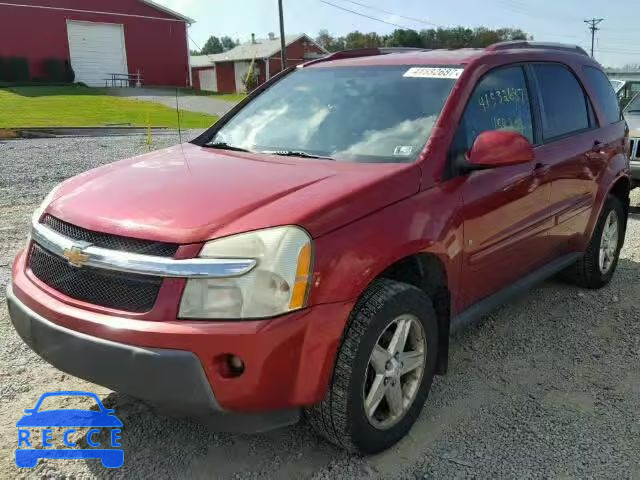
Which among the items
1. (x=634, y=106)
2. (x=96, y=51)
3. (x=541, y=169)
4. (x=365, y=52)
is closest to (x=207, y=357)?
(x=541, y=169)

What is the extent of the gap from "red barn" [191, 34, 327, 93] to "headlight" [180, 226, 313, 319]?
160ft

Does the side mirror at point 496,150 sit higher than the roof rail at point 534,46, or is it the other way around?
the roof rail at point 534,46

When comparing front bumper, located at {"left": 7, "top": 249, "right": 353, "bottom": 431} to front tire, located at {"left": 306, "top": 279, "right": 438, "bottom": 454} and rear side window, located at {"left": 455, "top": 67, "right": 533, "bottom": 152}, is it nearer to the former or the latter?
front tire, located at {"left": 306, "top": 279, "right": 438, "bottom": 454}

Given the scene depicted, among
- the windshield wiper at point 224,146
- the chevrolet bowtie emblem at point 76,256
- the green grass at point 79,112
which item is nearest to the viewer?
the chevrolet bowtie emblem at point 76,256

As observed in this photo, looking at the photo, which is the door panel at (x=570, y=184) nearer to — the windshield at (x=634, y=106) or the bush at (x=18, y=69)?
the windshield at (x=634, y=106)

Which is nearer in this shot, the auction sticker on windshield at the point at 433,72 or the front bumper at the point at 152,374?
the front bumper at the point at 152,374

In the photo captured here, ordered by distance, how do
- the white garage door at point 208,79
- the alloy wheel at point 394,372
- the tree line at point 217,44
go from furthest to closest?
the tree line at point 217,44
the white garage door at point 208,79
the alloy wheel at point 394,372

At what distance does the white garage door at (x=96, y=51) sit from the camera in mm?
37531

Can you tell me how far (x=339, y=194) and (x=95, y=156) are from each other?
1020 centimetres

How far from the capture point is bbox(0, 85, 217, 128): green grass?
19.1 meters

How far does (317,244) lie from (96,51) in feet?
133

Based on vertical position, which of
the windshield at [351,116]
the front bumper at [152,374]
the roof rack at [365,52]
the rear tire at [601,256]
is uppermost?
the roof rack at [365,52]

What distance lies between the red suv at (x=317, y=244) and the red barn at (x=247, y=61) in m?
47.3

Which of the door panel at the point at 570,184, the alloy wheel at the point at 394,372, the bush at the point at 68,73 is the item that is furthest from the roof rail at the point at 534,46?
the bush at the point at 68,73
